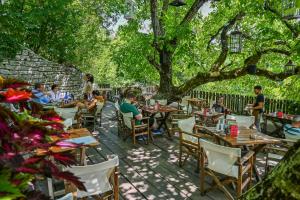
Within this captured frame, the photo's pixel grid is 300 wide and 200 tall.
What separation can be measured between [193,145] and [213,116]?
2.72 metres

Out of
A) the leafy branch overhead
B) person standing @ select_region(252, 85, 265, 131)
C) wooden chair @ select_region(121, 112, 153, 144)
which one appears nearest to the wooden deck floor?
wooden chair @ select_region(121, 112, 153, 144)

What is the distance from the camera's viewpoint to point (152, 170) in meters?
5.14

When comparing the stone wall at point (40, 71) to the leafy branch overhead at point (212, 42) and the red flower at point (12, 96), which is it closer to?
the leafy branch overhead at point (212, 42)

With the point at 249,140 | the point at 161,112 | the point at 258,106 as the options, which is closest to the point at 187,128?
the point at 249,140

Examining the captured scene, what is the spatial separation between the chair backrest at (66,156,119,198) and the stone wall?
8.38 meters

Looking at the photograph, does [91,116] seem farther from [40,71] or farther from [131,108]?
[40,71]

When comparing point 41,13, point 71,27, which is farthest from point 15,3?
point 71,27

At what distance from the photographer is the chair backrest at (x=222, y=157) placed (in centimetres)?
364

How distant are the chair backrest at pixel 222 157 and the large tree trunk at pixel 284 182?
273 centimetres

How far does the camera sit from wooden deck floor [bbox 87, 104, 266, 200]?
421cm

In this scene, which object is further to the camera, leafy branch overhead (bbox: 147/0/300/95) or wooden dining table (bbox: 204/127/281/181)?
leafy branch overhead (bbox: 147/0/300/95)

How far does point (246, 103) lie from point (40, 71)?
903 cm

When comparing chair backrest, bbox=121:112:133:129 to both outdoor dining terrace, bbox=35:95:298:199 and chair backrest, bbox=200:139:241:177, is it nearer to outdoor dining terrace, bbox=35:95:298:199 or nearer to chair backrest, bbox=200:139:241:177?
outdoor dining terrace, bbox=35:95:298:199

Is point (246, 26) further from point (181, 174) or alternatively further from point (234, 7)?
point (181, 174)
